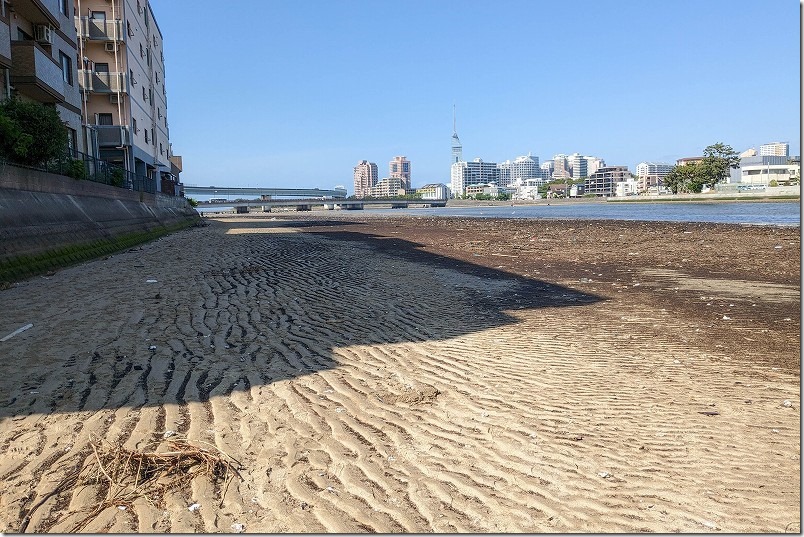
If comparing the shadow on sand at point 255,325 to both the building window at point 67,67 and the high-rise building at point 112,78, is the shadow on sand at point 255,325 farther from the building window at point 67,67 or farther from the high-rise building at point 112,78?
the high-rise building at point 112,78

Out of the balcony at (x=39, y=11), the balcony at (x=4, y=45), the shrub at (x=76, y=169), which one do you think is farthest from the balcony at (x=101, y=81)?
the shrub at (x=76, y=169)

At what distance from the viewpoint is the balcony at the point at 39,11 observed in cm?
2322

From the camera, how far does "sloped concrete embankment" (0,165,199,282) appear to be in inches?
495

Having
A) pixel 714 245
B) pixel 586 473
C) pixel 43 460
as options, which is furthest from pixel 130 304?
pixel 714 245

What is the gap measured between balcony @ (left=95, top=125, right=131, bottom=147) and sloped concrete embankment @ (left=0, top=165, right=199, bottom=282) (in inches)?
638

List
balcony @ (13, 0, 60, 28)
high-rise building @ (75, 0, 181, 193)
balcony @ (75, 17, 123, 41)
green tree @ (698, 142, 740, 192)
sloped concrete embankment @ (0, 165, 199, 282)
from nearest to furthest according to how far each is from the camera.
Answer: sloped concrete embankment @ (0, 165, 199, 282) < balcony @ (13, 0, 60, 28) < balcony @ (75, 17, 123, 41) < high-rise building @ (75, 0, 181, 193) < green tree @ (698, 142, 740, 192)

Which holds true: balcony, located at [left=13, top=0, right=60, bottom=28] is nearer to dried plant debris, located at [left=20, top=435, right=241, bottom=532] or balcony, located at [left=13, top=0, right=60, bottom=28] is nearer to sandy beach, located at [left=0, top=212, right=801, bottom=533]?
sandy beach, located at [left=0, top=212, right=801, bottom=533]

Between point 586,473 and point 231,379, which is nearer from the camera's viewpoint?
point 586,473

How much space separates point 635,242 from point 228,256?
18.4 meters

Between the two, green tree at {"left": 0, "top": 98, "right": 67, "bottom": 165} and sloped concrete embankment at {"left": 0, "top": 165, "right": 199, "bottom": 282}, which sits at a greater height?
green tree at {"left": 0, "top": 98, "right": 67, "bottom": 165}

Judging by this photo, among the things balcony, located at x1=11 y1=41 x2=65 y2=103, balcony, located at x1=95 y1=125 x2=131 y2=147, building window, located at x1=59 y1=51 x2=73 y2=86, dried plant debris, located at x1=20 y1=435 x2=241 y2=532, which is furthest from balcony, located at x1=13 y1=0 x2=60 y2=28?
dried plant debris, located at x1=20 y1=435 x2=241 y2=532

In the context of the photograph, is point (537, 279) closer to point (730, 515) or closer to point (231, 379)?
point (231, 379)

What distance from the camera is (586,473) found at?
13.0ft

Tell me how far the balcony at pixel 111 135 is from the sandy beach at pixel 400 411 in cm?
3116
